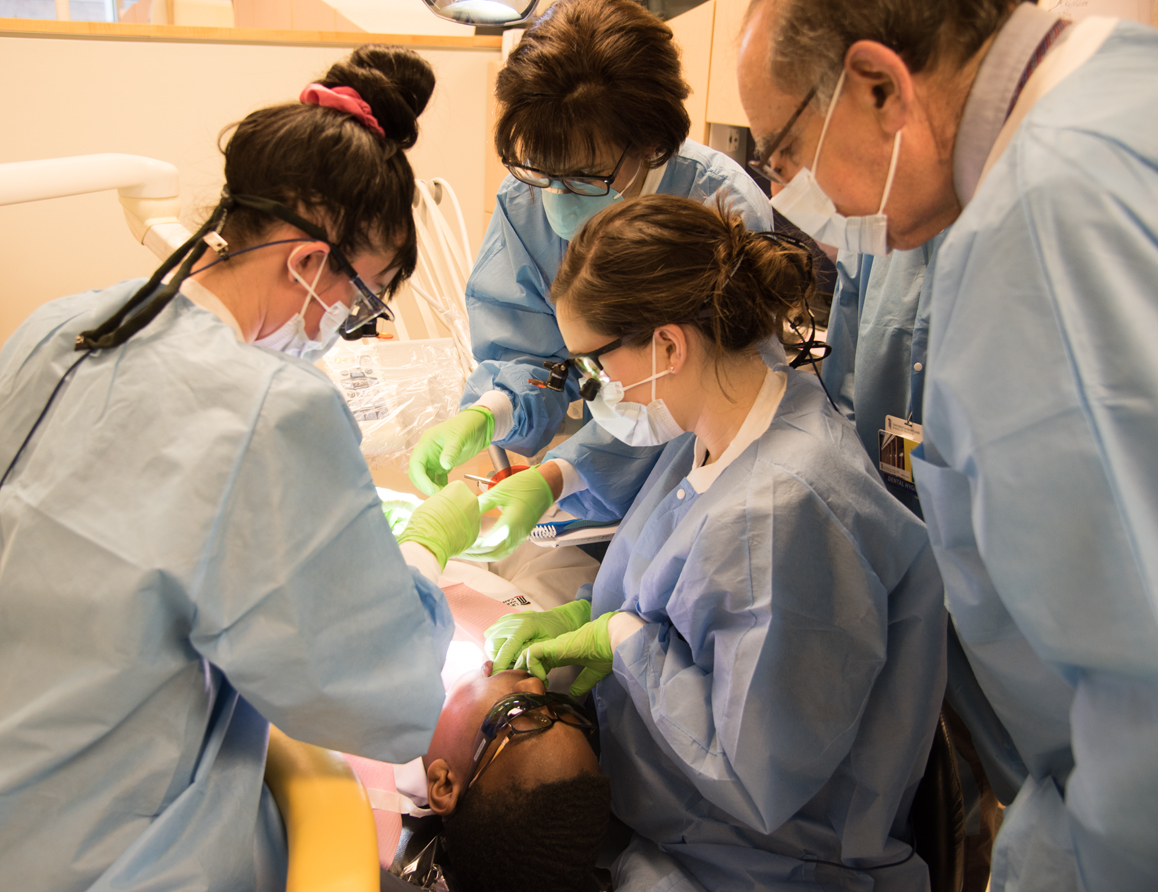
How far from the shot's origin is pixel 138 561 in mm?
840

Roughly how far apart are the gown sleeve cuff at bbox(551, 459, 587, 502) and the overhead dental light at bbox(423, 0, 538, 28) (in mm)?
1042

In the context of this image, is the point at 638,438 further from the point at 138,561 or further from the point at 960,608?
the point at 138,561

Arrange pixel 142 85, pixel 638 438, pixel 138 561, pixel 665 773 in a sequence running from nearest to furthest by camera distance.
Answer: pixel 138 561 → pixel 665 773 → pixel 638 438 → pixel 142 85

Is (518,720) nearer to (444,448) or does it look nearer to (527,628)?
(527,628)

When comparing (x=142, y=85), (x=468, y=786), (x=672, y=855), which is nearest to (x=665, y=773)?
(x=672, y=855)

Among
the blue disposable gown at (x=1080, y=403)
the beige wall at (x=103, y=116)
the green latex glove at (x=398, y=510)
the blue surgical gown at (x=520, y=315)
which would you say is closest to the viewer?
the blue disposable gown at (x=1080, y=403)

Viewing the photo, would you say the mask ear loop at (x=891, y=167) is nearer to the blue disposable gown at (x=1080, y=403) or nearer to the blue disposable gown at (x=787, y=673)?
the blue disposable gown at (x=1080, y=403)

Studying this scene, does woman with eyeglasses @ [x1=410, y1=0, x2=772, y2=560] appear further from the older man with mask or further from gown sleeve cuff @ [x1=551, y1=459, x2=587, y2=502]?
the older man with mask

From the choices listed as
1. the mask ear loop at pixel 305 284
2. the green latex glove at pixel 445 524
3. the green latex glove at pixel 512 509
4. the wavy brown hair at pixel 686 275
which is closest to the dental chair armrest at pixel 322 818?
the green latex glove at pixel 445 524

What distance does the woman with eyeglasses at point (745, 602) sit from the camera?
1191 millimetres

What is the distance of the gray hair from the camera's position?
31.9 inches

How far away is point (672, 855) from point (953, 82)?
1.22m

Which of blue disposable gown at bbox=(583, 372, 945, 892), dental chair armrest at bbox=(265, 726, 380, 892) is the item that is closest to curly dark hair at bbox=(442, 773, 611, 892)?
blue disposable gown at bbox=(583, 372, 945, 892)

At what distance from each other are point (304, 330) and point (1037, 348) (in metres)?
0.91
